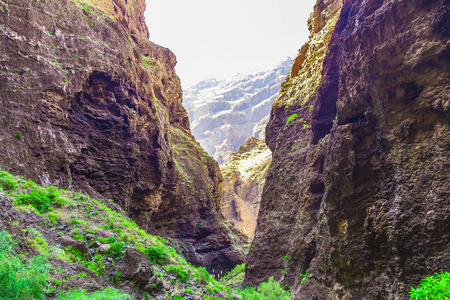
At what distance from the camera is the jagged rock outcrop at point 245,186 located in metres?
61.0

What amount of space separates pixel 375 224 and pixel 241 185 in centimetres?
5726

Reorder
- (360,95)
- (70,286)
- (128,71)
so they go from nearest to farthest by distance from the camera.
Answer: (70,286), (360,95), (128,71)

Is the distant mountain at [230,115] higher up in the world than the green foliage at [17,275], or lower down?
higher up

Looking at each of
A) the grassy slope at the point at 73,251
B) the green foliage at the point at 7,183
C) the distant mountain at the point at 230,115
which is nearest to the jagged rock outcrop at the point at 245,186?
the grassy slope at the point at 73,251

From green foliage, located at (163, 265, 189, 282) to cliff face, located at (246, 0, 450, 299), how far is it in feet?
19.4

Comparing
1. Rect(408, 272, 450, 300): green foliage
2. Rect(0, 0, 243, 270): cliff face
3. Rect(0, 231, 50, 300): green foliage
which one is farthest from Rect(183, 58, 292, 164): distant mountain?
Rect(408, 272, 450, 300): green foliage

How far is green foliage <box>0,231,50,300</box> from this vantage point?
4.47m

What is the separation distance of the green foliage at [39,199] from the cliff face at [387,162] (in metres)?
13.5

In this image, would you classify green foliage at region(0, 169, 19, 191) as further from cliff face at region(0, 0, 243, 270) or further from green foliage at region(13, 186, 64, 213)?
cliff face at region(0, 0, 243, 270)

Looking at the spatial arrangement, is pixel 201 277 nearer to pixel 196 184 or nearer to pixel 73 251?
pixel 73 251

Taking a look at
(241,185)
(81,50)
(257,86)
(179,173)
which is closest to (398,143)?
(81,50)

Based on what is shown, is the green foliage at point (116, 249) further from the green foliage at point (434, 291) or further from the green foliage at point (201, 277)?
the green foliage at point (434, 291)

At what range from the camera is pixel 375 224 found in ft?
29.4

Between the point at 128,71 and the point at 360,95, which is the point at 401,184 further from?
the point at 128,71
